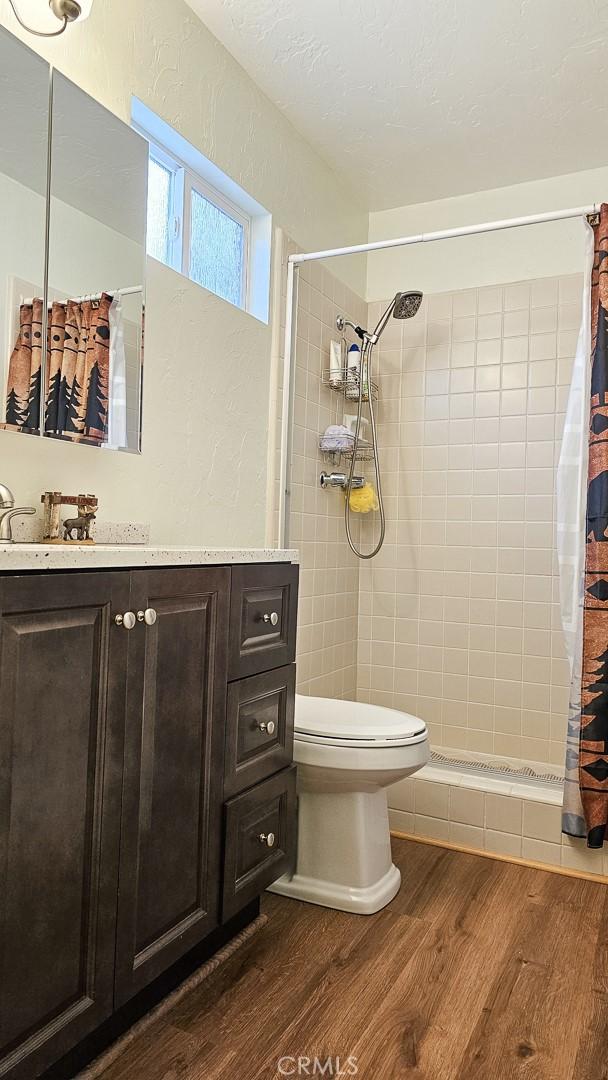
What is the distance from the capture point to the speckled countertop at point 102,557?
1.00 metres

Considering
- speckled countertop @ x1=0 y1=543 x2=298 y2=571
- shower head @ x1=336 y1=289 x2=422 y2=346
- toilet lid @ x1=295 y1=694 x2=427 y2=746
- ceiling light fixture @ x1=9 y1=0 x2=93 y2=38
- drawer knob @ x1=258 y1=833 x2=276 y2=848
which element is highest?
ceiling light fixture @ x1=9 y1=0 x2=93 y2=38

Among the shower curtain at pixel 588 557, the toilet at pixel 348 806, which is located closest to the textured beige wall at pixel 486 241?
the shower curtain at pixel 588 557

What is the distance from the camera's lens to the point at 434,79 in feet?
7.39

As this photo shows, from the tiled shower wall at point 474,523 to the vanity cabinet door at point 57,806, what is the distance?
6.32 feet

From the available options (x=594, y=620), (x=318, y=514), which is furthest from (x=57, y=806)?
(x=318, y=514)

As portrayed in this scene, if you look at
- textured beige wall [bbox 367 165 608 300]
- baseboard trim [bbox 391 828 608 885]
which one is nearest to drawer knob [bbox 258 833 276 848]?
baseboard trim [bbox 391 828 608 885]

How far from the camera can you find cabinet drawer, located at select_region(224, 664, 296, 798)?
1517 millimetres

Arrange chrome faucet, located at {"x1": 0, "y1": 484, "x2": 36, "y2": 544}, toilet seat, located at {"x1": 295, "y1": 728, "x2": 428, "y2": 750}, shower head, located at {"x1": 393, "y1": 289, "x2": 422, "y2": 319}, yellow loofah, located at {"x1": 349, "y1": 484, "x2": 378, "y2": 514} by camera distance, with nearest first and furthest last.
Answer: chrome faucet, located at {"x1": 0, "y1": 484, "x2": 36, "y2": 544} → toilet seat, located at {"x1": 295, "y1": 728, "x2": 428, "y2": 750} → shower head, located at {"x1": 393, "y1": 289, "x2": 422, "y2": 319} → yellow loofah, located at {"x1": 349, "y1": 484, "x2": 378, "y2": 514}

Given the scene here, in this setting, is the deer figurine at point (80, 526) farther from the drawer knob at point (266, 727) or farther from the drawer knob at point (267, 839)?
the drawer knob at point (267, 839)

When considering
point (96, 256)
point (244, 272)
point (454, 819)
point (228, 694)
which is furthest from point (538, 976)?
point (244, 272)

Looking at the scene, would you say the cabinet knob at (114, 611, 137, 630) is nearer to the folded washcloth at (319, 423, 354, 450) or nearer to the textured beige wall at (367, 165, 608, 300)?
the folded washcloth at (319, 423, 354, 450)

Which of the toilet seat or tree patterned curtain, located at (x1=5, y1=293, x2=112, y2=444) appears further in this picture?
the toilet seat

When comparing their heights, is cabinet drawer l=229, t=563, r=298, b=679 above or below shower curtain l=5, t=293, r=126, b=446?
below

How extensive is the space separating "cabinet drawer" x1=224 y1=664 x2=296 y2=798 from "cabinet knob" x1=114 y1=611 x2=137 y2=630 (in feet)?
1.21
